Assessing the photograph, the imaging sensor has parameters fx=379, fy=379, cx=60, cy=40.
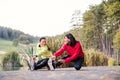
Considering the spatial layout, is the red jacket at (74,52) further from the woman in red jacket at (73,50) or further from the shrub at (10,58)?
the shrub at (10,58)

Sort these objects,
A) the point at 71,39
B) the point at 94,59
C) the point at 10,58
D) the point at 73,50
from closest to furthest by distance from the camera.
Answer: the point at 71,39 → the point at 73,50 → the point at 94,59 → the point at 10,58

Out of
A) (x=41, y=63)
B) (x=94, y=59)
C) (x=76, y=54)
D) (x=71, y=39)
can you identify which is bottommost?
(x=94, y=59)

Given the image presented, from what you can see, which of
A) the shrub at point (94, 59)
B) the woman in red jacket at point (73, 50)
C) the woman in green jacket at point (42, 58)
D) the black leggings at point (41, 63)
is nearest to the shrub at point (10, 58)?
the shrub at point (94, 59)

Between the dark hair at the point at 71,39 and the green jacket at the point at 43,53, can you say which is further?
the green jacket at the point at 43,53

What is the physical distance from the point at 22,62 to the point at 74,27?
1947cm

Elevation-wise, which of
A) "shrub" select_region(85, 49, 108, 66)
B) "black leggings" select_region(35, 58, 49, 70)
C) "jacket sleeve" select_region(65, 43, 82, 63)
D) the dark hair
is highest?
the dark hair

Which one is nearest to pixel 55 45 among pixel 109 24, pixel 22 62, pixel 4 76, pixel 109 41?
pixel 22 62

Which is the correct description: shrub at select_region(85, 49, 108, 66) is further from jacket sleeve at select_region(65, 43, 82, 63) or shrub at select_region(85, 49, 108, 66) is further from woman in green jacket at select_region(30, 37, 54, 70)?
jacket sleeve at select_region(65, 43, 82, 63)

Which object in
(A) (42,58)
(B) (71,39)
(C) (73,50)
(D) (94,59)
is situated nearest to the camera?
(B) (71,39)

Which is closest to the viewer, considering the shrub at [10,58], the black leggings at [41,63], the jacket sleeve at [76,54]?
the jacket sleeve at [76,54]

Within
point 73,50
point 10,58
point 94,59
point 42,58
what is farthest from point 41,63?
point 10,58

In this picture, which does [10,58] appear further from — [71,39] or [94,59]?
[71,39]

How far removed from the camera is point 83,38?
32.6m

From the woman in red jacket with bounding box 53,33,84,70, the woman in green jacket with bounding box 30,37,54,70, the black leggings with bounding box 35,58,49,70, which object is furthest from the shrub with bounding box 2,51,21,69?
the woman in red jacket with bounding box 53,33,84,70
